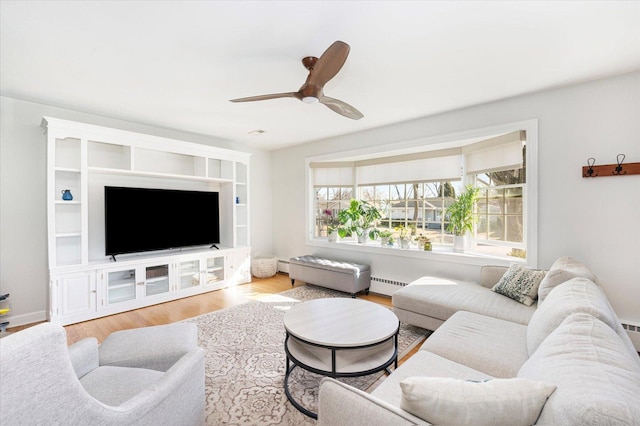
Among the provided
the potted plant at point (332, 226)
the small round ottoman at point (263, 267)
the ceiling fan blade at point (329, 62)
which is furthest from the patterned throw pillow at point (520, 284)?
the small round ottoman at point (263, 267)

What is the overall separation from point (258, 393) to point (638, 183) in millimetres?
3652

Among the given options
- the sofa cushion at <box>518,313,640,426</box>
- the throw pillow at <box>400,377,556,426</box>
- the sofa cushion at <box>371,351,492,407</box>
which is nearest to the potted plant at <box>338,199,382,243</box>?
the sofa cushion at <box>371,351,492,407</box>

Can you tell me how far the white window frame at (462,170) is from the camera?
3.04 m

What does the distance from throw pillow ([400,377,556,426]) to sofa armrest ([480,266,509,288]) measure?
242 cm

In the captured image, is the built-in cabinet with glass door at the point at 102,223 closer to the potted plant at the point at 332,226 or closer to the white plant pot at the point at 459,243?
the potted plant at the point at 332,226

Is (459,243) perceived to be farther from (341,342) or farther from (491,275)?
→ (341,342)

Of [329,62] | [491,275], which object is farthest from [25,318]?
[491,275]

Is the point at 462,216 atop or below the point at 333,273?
atop

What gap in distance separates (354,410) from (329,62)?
6.26 ft

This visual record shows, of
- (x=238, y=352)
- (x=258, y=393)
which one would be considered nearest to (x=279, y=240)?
(x=238, y=352)

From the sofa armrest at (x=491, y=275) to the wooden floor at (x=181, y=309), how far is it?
124 centimetres

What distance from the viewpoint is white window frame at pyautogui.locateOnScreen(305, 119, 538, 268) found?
304 centimetres

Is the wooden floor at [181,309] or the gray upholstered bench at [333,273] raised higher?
the gray upholstered bench at [333,273]

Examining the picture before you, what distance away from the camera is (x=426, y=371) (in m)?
1.56
